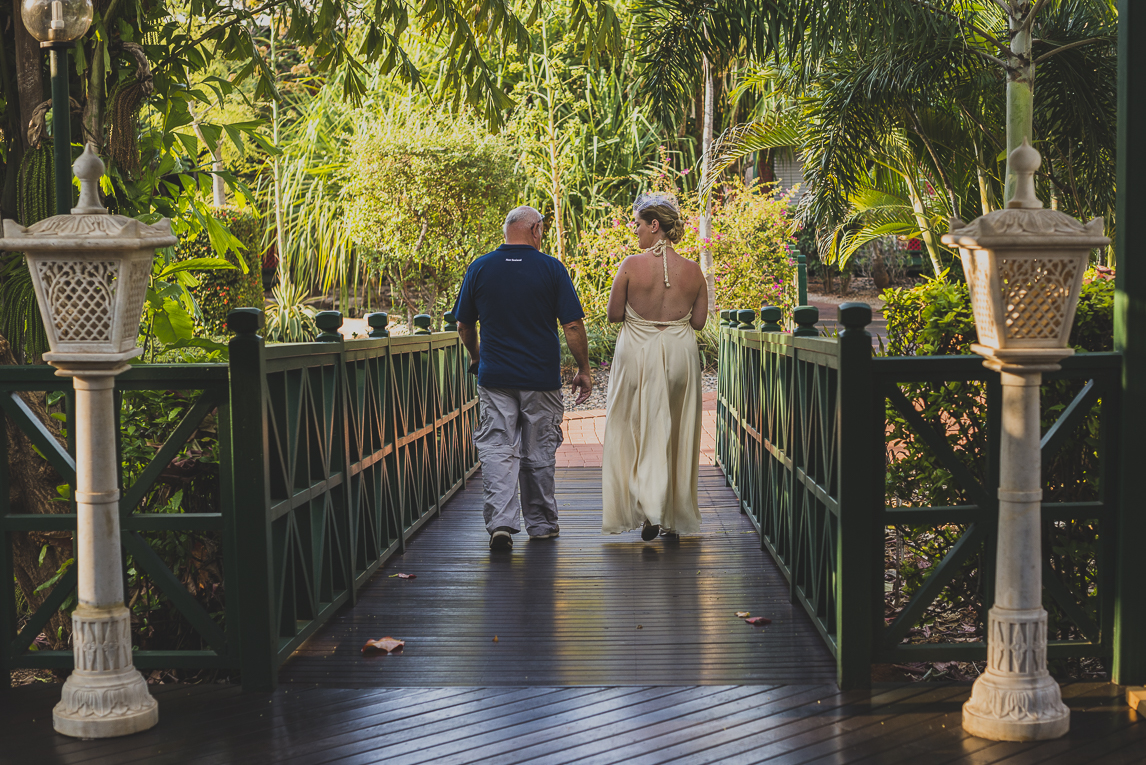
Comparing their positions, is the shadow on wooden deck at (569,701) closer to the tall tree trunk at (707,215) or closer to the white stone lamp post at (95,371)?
the white stone lamp post at (95,371)

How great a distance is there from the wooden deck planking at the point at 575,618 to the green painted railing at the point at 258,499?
223mm

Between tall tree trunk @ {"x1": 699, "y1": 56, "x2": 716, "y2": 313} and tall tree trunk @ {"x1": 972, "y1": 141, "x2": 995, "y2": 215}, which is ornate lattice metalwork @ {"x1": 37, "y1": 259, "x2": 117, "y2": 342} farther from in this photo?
tall tree trunk @ {"x1": 699, "y1": 56, "x2": 716, "y2": 313}

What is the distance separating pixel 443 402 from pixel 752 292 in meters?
9.01

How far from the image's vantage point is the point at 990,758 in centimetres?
293

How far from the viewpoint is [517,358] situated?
19.1 feet

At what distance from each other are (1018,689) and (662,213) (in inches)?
139

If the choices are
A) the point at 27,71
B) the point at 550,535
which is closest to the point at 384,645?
the point at 550,535

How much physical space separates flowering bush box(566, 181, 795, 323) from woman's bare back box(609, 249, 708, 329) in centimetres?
941

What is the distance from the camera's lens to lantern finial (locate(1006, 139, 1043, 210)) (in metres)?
3.00

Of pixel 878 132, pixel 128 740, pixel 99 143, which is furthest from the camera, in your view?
pixel 878 132

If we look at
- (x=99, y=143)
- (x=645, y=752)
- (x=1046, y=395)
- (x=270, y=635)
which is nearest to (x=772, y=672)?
(x=645, y=752)

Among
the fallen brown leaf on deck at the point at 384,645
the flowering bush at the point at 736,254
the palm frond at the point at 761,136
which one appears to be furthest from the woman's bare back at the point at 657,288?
the flowering bush at the point at 736,254

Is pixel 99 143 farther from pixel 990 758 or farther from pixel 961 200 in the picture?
pixel 961 200

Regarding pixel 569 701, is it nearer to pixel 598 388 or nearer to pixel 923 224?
pixel 923 224
